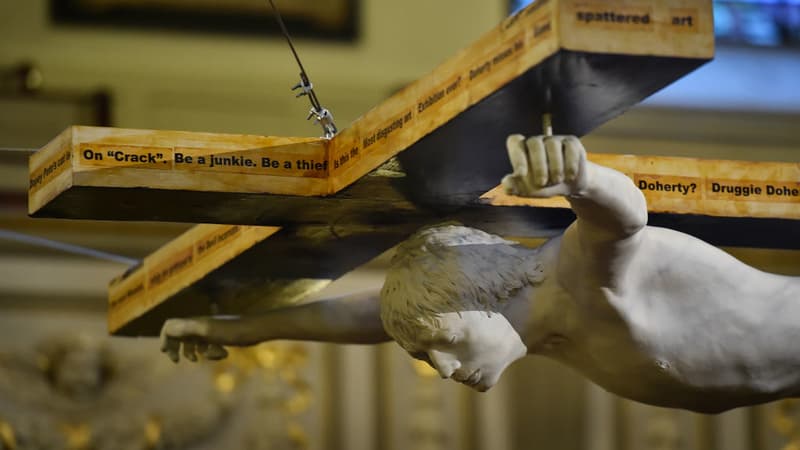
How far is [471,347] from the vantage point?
3834 millimetres

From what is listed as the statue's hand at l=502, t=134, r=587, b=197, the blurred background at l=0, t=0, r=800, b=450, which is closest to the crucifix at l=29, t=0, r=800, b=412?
the statue's hand at l=502, t=134, r=587, b=197

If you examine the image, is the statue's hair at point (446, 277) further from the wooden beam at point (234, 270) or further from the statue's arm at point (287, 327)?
the statue's arm at point (287, 327)

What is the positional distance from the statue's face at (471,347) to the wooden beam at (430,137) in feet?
0.79

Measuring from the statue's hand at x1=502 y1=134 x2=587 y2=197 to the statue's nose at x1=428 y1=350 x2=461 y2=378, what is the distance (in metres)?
0.68

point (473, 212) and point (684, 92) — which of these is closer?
point (473, 212)

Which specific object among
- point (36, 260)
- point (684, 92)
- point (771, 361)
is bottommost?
point (771, 361)

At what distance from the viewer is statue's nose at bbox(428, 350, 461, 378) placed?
150 inches

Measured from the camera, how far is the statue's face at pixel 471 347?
380 cm

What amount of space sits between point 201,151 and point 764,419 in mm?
4652

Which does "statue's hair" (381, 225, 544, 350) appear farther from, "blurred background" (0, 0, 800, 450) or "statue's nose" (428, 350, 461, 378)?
"blurred background" (0, 0, 800, 450)

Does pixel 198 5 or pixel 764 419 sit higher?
pixel 198 5

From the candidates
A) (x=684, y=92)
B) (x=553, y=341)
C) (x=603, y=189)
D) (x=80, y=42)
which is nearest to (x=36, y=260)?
(x=80, y=42)

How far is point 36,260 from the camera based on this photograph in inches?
294

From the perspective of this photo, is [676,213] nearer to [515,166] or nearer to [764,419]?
[515,166]
